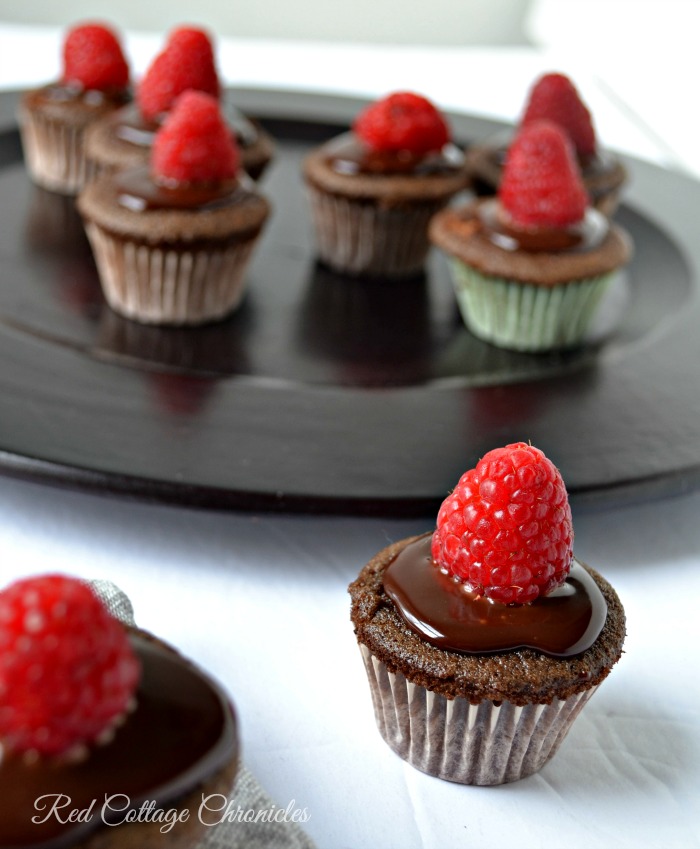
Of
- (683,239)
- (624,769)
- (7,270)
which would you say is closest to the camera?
(624,769)

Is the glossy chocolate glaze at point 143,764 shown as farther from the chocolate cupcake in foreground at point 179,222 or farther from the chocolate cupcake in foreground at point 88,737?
the chocolate cupcake in foreground at point 179,222

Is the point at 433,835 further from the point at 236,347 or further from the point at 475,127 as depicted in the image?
the point at 475,127

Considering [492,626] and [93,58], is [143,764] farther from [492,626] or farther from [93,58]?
[93,58]

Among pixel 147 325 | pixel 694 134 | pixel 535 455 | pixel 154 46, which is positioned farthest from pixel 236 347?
pixel 154 46

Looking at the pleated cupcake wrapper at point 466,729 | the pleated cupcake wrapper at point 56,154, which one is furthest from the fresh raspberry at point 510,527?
the pleated cupcake wrapper at point 56,154

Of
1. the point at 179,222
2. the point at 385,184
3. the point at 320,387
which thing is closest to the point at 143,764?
the point at 320,387

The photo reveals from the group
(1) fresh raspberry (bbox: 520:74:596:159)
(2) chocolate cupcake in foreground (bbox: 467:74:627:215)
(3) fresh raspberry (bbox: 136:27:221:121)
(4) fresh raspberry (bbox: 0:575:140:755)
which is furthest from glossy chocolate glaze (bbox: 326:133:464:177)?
(4) fresh raspberry (bbox: 0:575:140:755)
